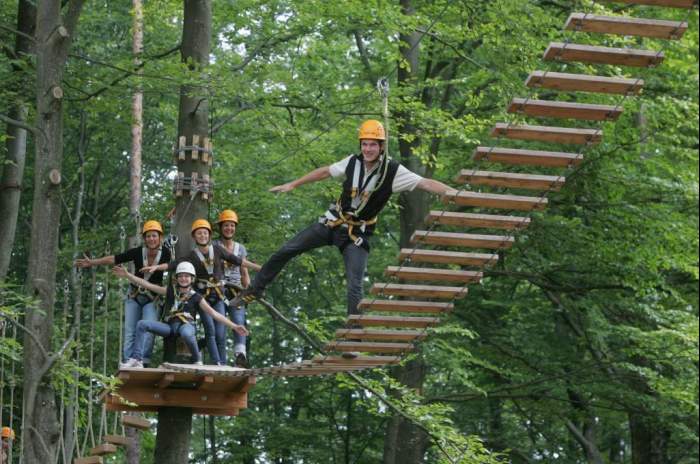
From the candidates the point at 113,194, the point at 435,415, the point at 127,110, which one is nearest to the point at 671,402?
the point at 435,415

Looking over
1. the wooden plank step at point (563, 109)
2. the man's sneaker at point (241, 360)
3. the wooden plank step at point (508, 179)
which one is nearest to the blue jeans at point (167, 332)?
A: the man's sneaker at point (241, 360)

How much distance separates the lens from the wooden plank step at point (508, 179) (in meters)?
7.76

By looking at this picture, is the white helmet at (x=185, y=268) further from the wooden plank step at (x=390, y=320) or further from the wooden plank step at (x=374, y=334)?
the wooden plank step at (x=390, y=320)

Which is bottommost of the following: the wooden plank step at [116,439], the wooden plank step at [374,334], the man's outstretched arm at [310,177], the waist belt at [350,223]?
the wooden plank step at [116,439]

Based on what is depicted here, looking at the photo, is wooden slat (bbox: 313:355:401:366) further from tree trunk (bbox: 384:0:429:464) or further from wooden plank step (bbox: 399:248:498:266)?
tree trunk (bbox: 384:0:429:464)

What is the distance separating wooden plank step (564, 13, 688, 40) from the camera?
22.4 feet

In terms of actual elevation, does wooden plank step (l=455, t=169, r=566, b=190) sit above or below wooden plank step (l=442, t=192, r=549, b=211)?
above

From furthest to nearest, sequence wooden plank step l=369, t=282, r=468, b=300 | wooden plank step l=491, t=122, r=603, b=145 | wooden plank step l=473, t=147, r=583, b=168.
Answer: wooden plank step l=369, t=282, r=468, b=300 → wooden plank step l=473, t=147, r=583, b=168 → wooden plank step l=491, t=122, r=603, b=145

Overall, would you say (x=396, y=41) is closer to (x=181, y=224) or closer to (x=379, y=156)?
(x=181, y=224)

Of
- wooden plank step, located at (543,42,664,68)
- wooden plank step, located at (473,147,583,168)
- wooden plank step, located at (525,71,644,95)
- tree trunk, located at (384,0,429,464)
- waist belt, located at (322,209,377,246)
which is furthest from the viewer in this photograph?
tree trunk, located at (384,0,429,464)

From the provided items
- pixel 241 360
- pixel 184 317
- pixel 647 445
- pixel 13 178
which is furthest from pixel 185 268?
pixel 647 445

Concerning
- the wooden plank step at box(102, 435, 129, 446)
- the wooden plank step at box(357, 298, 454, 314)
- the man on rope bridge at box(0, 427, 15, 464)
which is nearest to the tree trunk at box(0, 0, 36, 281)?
the man on rope bridge at box(0, 427, 15, 464)

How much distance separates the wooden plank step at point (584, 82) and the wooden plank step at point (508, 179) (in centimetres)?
61

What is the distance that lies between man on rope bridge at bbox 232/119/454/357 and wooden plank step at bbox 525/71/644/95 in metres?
1.25
